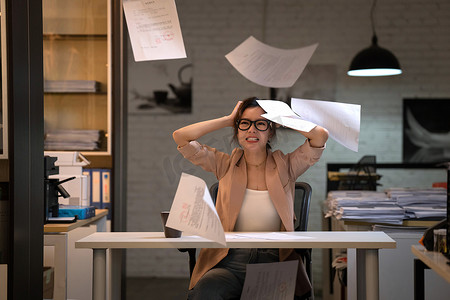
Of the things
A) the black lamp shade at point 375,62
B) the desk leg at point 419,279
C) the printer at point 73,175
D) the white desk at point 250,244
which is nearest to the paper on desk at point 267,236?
the white desk at point 250,244

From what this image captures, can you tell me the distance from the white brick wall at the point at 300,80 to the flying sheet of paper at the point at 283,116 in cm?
211

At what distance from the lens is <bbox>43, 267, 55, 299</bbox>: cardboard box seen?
8.32ft

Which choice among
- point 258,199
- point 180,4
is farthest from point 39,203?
point 180,4

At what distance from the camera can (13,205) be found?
6.86 feet

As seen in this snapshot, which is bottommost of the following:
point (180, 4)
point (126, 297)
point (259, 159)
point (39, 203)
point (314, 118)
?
point (126, 297)

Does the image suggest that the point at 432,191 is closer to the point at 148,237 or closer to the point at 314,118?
the point at 314,118

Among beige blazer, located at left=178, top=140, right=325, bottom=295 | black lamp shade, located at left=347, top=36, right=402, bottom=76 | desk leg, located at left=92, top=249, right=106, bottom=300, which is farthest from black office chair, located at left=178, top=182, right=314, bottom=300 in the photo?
black lamp shade, located at left=347, top=36, right=402, bottom=76

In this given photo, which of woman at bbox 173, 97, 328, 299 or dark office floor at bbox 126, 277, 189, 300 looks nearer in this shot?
woman at bbox 173, 97, 328, 299

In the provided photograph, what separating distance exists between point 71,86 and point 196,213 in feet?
5.83

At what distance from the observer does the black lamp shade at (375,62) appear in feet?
13.7

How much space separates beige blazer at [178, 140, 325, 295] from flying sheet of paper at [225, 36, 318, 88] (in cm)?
63

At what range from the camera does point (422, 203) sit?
3107 mm

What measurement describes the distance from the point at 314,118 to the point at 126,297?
2311 mm

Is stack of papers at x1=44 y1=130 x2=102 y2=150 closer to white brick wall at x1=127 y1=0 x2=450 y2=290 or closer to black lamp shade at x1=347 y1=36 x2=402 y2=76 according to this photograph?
white brick wall at x1=127 y1=0 x2=450 y2=290
